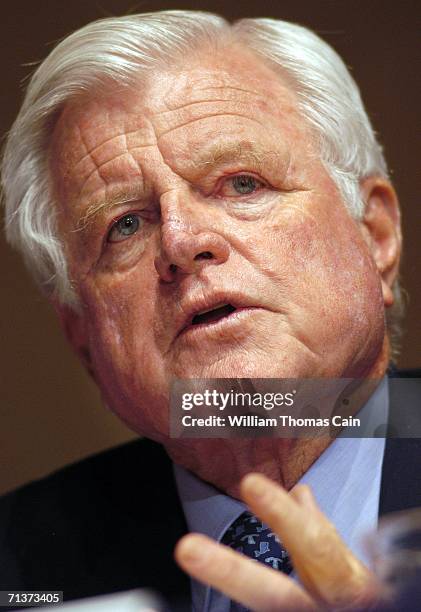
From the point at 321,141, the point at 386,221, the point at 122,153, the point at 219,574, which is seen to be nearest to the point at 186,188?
the point at 122,153

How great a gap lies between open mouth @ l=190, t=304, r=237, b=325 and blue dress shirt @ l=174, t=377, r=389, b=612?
190mm

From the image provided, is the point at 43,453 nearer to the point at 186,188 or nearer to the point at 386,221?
the point at 186,188

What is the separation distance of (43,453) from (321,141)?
→ 547mm

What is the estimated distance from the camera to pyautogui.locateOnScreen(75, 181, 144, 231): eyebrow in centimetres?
112

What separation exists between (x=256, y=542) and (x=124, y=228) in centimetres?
41

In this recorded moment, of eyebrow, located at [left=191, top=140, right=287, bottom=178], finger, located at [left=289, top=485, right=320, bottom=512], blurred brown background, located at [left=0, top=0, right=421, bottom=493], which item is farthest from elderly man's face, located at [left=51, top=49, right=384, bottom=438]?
finger, located at [left=289, top=485, right=320, bottom=512]

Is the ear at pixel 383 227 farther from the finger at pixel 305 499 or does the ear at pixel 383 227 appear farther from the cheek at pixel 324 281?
the finger at pixel 305 499

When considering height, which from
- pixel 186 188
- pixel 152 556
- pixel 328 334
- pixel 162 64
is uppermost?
pixel 162 64

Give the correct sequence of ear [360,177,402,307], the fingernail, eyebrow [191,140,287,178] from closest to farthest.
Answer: the fingernail → eyebrow [191,140,287,178] → ear [360,177,402,307]

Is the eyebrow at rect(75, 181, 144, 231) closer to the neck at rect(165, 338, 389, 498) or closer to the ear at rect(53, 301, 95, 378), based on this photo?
the ear at rect(53, 301, 95, 378)

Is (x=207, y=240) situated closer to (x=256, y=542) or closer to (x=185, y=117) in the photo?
(x=185, y=117)

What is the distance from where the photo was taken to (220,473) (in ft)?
3.64

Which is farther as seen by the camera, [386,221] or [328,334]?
[386,221]

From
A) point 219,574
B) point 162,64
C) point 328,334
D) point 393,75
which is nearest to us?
point 219,574
